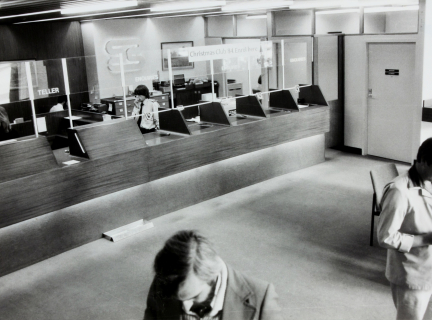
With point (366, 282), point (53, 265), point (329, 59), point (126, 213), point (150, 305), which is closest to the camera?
point (150, 305)

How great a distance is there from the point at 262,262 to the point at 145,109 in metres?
2.81

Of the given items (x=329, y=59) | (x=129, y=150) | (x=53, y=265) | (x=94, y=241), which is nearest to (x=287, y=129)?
(x=329, y=59)

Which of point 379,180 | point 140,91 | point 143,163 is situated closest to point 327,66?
point 140,91

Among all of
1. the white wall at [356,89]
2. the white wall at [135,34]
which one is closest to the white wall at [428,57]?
the white wall at [356,89]

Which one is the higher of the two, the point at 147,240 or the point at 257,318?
the point at 257,318

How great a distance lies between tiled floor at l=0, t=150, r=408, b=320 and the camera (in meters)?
A: 3.72

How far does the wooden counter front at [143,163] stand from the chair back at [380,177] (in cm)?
226

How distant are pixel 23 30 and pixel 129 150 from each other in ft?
18.4

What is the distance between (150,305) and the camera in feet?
5.17

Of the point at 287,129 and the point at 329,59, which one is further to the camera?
the point at 329,59

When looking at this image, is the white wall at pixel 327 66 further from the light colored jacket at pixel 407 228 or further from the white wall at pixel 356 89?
the light colored jacket at pixel 407 228

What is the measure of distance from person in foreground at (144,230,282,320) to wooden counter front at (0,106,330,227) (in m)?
3.35

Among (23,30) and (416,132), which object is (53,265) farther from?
(23,30)

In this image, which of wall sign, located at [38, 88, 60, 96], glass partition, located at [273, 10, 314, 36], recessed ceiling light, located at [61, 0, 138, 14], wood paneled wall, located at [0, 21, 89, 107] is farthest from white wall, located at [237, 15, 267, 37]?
wall sign, located at [38, 88, 60, 96]
